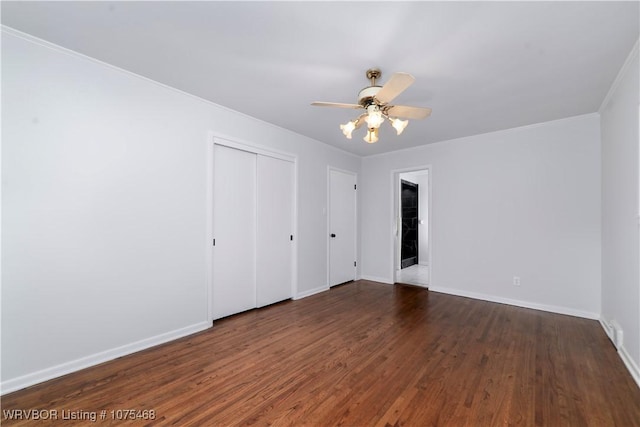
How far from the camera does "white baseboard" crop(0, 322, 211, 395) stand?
1.89 meters

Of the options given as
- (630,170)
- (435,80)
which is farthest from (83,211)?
(630,170)

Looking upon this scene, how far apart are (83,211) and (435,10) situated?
292 cm

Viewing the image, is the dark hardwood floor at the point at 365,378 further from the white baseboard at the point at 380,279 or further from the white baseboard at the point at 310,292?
the white baseboard at the point at 380,279

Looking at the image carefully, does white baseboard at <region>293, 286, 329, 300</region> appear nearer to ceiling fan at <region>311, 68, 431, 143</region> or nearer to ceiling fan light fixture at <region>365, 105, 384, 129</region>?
ceiling fan at <region>311, 68, 431, 143</region>

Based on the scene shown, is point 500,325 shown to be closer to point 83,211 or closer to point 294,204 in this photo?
point 294,204

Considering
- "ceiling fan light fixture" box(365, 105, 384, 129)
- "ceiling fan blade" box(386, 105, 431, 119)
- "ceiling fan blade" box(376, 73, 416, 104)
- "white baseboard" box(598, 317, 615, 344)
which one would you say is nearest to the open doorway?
"white baseboard" box(598, 317, 615, 344)

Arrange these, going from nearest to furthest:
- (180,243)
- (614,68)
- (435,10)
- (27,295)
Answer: (435,10), (27,295), (614,68), (180,243)

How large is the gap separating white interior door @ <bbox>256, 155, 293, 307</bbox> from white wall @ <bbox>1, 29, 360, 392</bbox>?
805 millimetres

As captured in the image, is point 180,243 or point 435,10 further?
point 180,243

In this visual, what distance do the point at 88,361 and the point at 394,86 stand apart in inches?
125

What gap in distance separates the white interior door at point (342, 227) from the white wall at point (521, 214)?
3.61ft

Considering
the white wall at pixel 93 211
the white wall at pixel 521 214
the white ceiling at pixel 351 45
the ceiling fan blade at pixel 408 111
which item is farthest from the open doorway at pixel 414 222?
the white wall at pixel 93 211

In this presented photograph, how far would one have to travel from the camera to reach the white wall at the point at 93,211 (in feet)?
6.29

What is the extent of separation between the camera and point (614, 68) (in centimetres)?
229
